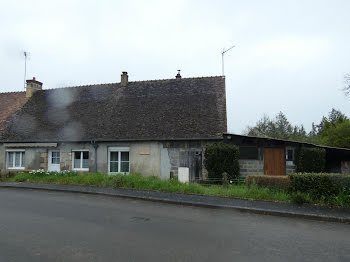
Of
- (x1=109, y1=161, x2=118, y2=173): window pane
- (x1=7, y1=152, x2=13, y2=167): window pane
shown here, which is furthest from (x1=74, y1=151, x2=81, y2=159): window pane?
(x1=7, y1=152, x2=13, y2=167): window pane

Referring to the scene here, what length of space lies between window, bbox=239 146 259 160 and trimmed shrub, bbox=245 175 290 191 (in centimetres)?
333

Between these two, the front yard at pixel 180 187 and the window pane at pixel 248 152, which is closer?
the front yard at pixel 180 187

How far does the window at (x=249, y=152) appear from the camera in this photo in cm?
1484

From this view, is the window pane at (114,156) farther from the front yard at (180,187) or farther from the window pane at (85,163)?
the front yard at (180,187)

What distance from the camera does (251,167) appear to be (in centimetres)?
1479

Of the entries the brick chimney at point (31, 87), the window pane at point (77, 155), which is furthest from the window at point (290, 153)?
the brick chimney at point (31, 87)

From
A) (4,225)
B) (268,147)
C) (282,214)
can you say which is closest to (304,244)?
(282,214)

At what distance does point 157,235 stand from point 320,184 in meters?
6.10

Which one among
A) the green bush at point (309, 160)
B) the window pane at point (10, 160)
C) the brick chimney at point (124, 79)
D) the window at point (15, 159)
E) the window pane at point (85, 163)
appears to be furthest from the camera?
the brick chimney at point (124, 79)

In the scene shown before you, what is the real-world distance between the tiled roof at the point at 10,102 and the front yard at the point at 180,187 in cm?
645

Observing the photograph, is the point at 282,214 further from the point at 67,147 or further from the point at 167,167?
the point at 67,147

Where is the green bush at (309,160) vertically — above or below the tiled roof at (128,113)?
below

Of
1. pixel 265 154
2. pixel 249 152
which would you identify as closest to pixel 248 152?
pixel 249 152

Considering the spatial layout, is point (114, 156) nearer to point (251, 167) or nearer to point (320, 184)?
point (251, 167)
